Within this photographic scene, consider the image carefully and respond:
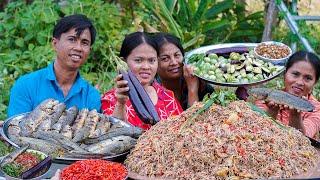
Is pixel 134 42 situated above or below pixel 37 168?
above

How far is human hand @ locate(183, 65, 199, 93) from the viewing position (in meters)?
4.08

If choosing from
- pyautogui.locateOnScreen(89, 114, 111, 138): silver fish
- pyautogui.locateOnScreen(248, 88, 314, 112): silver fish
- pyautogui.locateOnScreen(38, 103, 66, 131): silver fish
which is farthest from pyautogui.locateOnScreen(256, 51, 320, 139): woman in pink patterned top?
pyautogui.locateOnScreen(38, 103, 66, 131): silver fish

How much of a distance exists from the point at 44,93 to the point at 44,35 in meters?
3.23

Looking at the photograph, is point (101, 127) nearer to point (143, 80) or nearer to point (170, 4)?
point (143, 80)

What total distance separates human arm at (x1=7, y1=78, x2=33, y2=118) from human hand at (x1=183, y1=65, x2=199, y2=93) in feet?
3.46

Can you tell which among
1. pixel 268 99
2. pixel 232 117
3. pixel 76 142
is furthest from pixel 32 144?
pixel 268 99

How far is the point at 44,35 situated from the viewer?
23.5 ft

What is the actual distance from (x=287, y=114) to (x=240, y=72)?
1.41 ft

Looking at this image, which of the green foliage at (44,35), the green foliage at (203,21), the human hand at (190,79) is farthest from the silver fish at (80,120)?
the green foliage at (203,21)

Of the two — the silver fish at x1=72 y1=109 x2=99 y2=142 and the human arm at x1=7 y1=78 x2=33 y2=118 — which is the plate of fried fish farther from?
the human arm at x1=7 y1=78 x2=33 y2=118

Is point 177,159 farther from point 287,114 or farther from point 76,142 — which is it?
point 287,114

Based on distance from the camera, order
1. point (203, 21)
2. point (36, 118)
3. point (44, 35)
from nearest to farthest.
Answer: point (36, 118), point (44, 35), point (203, 21)

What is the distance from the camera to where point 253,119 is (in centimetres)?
304

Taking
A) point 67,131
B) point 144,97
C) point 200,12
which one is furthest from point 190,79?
point 200,12
